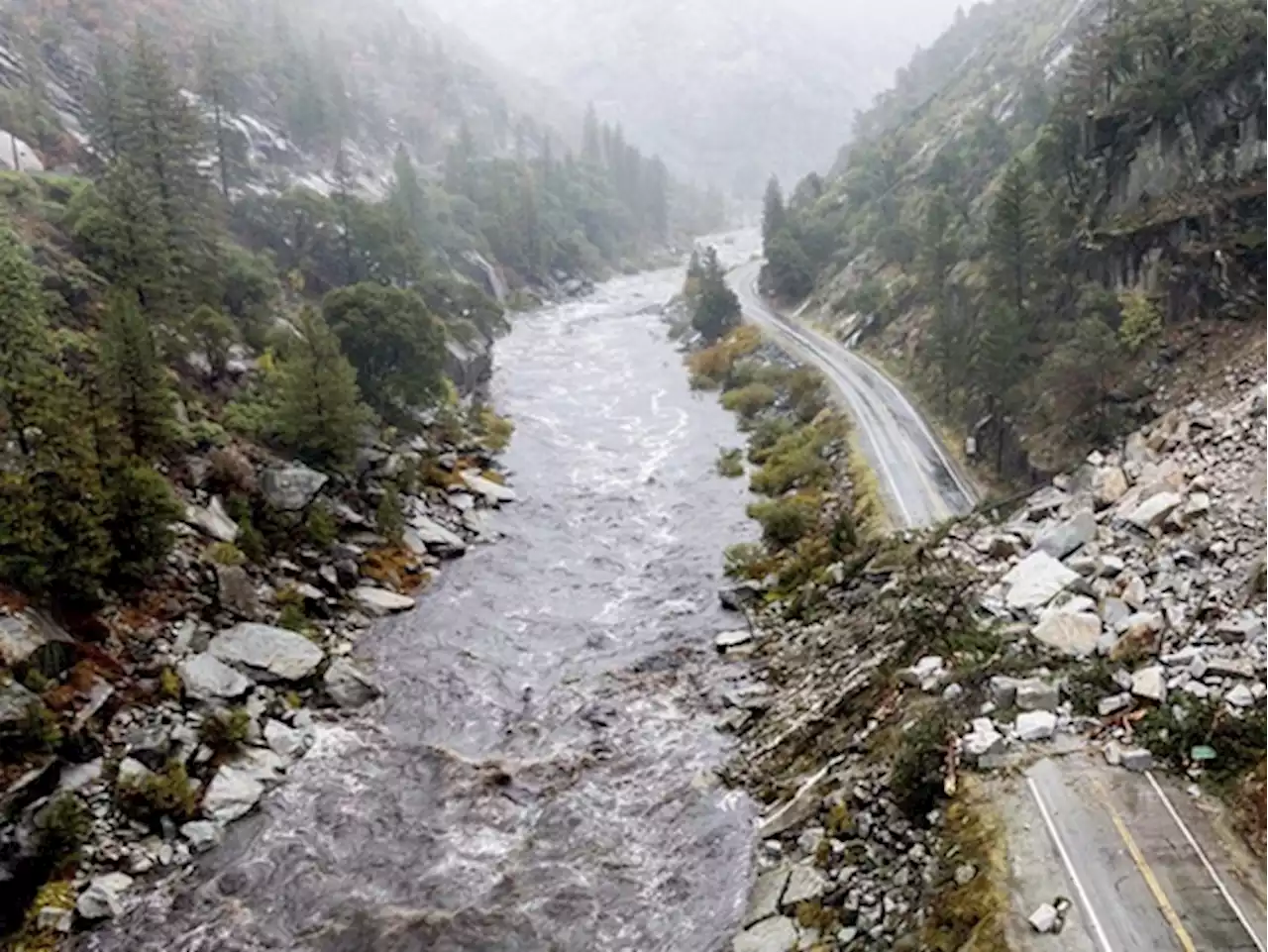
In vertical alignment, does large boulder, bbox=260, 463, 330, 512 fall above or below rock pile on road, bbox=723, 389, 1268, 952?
below

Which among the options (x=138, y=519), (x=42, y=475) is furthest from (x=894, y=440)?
(x=42, y=475)

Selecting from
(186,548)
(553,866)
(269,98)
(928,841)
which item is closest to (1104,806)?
(928,841)

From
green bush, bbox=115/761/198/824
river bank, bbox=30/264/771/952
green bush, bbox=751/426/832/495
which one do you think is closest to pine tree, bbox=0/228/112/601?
green bush, bbox=115/761/198/824

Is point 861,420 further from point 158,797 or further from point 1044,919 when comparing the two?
point 1044,919

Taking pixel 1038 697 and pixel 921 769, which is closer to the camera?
pixel 921 769

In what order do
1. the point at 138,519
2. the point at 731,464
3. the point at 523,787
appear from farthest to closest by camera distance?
1. the point at 731,464
2. the point at 138,519
3. the point at 523,787

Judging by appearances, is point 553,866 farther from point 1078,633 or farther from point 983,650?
point 1078,633

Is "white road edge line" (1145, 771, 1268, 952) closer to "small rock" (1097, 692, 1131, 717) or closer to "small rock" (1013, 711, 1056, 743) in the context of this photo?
"small rock" (1097, 692, 1131, 717)
